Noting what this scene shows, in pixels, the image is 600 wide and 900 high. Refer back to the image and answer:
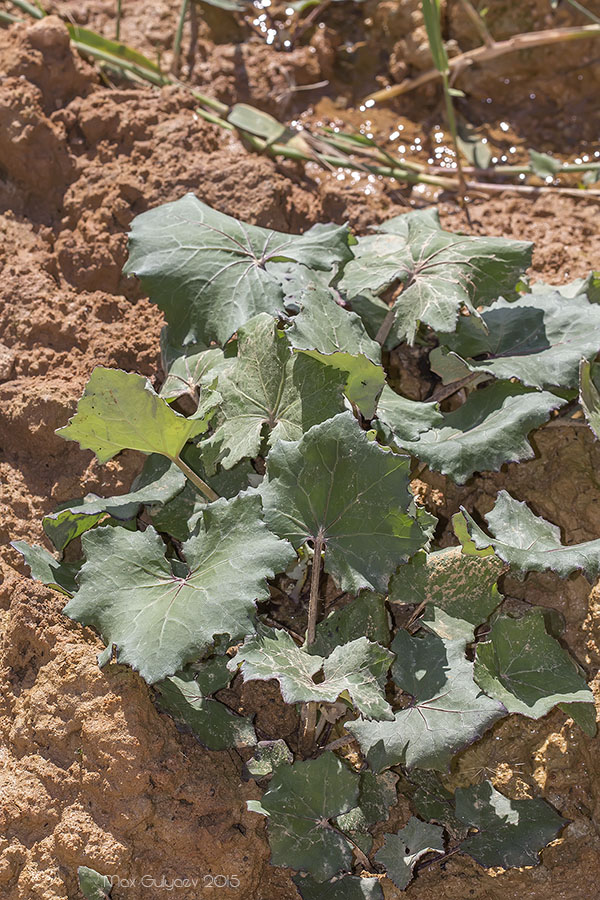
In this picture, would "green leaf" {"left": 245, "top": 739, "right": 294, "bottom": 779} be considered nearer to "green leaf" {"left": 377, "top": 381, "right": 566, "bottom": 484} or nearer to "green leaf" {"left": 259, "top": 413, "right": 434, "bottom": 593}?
"green leaf" {"left": 259, "top": 413, "right": 434, "bottom": 593}

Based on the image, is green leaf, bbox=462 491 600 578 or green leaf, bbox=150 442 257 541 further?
green leaf, bbox=150 442 257 541

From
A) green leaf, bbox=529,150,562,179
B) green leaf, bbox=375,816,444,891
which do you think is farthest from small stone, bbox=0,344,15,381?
green leaf, bbox=529,150,562,179

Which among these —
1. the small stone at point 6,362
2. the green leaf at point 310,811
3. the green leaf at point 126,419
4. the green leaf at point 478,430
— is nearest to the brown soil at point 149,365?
the small stone at point 6,362

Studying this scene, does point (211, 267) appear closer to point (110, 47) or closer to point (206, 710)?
point (206, 710)

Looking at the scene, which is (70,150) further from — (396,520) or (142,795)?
(142,795)

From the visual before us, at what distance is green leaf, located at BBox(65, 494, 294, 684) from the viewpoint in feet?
5.15

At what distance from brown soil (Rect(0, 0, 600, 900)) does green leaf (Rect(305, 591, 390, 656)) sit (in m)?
0.24

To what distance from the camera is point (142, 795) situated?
1.75 meters

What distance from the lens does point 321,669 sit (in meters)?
1.69

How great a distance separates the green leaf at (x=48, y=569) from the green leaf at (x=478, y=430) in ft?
2.39

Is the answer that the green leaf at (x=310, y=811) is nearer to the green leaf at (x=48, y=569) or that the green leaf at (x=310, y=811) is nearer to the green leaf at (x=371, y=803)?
the green leaf at (x=371, y=803)

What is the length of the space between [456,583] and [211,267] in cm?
89

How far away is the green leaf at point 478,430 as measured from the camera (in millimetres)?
1846

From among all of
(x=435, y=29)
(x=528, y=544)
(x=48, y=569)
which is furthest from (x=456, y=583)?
(x=435, y=29)
